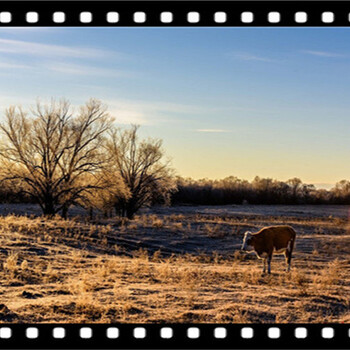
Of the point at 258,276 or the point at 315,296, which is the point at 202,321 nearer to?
the point at 315,296

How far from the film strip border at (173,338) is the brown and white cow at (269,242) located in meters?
9.49

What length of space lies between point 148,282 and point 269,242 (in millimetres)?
4902

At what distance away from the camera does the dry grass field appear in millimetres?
9055

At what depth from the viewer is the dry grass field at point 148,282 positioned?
356 inches

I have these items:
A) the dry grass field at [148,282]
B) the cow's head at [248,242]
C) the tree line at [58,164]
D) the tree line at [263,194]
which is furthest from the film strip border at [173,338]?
the tree line at [263,194]

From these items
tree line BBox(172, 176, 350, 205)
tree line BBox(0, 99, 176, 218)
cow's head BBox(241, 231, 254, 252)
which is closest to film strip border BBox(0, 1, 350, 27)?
cow's head BBox(241, 231, 254, 252)

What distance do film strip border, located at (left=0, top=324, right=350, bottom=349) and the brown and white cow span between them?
31.1 feet

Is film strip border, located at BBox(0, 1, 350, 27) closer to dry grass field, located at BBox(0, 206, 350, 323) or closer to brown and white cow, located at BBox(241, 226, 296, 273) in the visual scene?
dry grass field, located at BBox(0, 206, 350, 323)

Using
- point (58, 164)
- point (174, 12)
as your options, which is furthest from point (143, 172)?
point (174, 12)

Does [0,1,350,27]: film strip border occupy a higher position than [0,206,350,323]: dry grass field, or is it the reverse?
[0,1,350,27]: film strip border

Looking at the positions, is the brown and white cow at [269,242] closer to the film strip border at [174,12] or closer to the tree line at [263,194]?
the film strip border at [174,12]

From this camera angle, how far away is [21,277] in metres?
12.8

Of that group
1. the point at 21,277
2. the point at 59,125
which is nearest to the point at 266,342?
the point at 21,277

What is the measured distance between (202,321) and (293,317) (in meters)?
1.85
